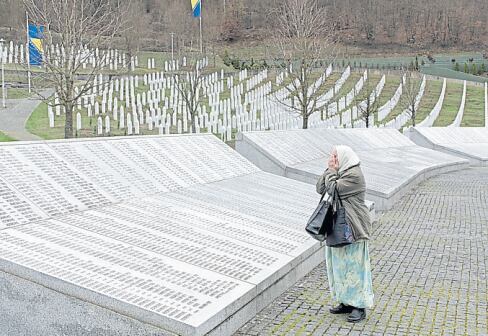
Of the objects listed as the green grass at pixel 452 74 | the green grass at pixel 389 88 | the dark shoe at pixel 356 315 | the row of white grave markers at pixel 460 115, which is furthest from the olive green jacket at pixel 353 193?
the green grass at pixel 452 74

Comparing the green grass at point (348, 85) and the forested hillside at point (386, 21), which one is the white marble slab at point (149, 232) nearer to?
the green grass at point (348, 85)

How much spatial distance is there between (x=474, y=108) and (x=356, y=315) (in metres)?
46.5

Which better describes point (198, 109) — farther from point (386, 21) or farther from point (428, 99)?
point (386, 21)

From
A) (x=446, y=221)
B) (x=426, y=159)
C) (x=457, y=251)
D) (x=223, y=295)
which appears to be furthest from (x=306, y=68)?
(x=223, y=295)

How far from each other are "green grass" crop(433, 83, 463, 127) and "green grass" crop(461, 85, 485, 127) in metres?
0.70

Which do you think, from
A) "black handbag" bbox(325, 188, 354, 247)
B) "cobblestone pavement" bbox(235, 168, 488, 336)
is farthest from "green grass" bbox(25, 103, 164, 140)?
"black handbag" bbox(325, 188, 354, 247)

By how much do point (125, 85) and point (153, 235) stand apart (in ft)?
108

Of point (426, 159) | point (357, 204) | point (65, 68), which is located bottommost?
point (426, 159)

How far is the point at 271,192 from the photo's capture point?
9297 millimetres

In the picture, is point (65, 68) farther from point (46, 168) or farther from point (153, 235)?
point (153, 235)

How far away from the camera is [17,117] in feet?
94.8

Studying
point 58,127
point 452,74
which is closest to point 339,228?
point 58,127

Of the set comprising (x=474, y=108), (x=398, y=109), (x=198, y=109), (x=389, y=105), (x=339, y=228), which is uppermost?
(x=339, y=228)

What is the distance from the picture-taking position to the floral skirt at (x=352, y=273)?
211 inches
